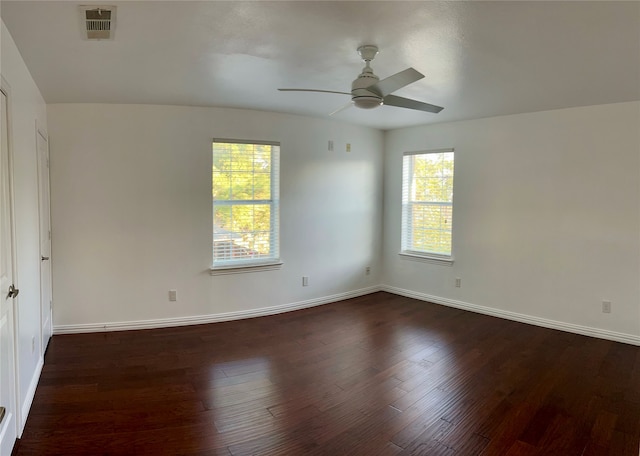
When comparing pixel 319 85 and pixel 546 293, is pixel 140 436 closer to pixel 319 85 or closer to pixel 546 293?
pixel 319 85

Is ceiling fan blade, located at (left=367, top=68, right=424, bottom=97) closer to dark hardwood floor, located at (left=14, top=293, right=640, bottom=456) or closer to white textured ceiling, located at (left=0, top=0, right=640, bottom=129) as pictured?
white textured ceiling, located at (left=0, top=0, right=640, bottom=129)

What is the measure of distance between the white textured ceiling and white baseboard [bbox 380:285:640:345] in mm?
2309

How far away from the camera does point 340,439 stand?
7.29ft

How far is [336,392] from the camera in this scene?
9.07ft

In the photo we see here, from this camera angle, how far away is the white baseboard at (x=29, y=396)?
226 centimetres

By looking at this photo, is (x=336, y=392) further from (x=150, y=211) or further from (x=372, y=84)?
(x=150, y=211)

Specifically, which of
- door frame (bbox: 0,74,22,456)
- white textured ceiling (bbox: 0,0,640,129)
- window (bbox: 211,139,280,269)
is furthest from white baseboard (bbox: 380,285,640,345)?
door frame (bbox: 0,74,22,456)

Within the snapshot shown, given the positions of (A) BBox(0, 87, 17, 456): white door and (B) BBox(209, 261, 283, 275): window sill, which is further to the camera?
(B) BBox(209, 261, 283, 275): window sill

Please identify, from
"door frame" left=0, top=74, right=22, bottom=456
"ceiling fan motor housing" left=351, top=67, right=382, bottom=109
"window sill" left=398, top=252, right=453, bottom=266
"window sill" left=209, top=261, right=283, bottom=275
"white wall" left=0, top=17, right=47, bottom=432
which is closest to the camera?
"door frame" left=0, top=74, right=22, bottom=456

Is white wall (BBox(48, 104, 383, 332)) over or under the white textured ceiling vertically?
under

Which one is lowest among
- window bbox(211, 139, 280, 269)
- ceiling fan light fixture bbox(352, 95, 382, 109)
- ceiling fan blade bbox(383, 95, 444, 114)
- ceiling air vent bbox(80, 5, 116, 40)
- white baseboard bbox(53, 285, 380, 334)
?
white baseboard bbox(53, 285, 380, 334)

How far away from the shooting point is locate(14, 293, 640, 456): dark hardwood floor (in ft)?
7.18

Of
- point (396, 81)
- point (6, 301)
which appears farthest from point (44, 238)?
point (396, 81)

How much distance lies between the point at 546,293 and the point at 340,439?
125 inches
